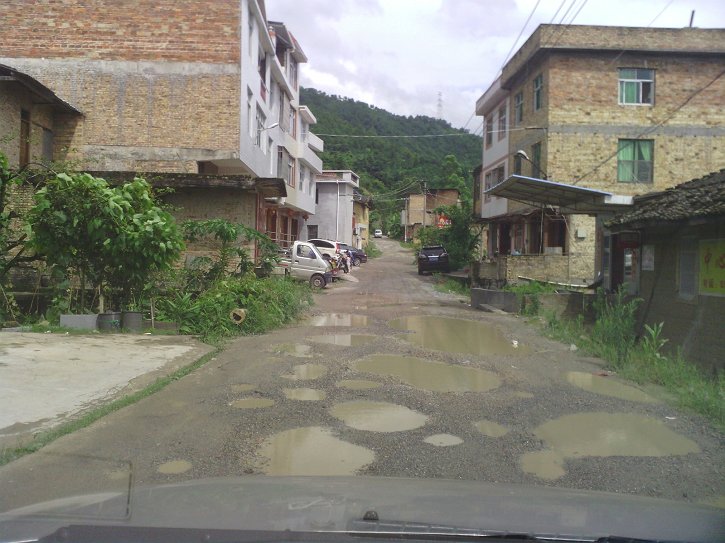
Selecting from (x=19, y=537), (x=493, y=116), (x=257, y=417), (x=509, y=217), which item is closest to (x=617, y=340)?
(x=257, y=417)

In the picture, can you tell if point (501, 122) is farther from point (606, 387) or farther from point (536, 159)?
point (606, 387)

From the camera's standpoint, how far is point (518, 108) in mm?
29094

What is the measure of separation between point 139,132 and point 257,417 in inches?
724

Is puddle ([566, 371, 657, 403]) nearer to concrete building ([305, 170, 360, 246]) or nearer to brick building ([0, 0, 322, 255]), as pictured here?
brick building ([0, 0, 322, 255])

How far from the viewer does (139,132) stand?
22156 mm

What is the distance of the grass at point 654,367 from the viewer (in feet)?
23.8

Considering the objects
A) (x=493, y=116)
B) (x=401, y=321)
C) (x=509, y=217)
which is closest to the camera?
(x=401, y=321)

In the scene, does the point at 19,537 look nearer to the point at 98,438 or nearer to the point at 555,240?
the point at 98,438

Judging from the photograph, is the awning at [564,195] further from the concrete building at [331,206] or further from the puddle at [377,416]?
the concrete building at [331,206]

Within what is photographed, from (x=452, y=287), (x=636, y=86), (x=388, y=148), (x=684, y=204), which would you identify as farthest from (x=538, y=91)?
(x=388, y=148)

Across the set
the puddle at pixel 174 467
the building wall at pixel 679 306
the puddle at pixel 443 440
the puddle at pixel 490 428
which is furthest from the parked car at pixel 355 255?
the puddle at pixel 174 467

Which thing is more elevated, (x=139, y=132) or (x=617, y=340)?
(x=139, y=132)

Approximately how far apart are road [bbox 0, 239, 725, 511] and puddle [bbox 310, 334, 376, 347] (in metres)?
0.54

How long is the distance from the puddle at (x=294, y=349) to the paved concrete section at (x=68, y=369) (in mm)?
1368
